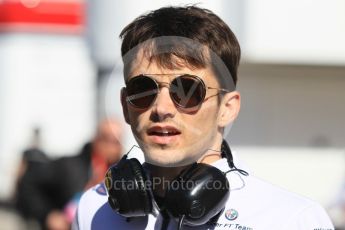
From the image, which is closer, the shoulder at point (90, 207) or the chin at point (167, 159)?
the chin at point (167, 159)

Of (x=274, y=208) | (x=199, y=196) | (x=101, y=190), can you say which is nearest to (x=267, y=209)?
(x=274, y=208)

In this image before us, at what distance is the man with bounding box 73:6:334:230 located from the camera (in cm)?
228

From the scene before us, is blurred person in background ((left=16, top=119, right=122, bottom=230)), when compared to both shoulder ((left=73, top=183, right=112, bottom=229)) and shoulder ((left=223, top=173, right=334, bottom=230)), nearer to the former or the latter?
shoulder ((left=73, top=183, right=112, bottom=229))

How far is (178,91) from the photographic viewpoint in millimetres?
2287

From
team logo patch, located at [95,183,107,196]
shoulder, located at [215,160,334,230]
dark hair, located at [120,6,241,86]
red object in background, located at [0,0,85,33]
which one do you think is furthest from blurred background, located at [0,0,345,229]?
red object in background, located at [0,0,85,33]

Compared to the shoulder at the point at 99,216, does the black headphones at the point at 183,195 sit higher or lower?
higher

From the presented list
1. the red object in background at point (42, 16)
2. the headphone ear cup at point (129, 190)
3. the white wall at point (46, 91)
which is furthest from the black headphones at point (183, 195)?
the red object in background at point (42, 16)

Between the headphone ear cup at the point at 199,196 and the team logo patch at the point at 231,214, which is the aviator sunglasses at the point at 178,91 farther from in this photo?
the team logo patch at the point at 231,214

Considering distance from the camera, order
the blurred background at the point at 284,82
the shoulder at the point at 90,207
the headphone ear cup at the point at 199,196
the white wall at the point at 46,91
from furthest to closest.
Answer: the white wall at the point at 46,91 < the blurred background at the point at 284,82 < the shoulder at the point at 90,207 < the headphone ear cup at the point at 199,196

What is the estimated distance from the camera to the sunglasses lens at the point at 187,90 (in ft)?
7.52

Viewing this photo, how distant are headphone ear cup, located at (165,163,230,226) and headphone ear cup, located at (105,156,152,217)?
71 mm

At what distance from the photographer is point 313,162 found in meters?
7.46

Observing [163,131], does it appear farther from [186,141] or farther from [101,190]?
[101,190]

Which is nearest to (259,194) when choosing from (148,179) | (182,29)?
(148,179)
